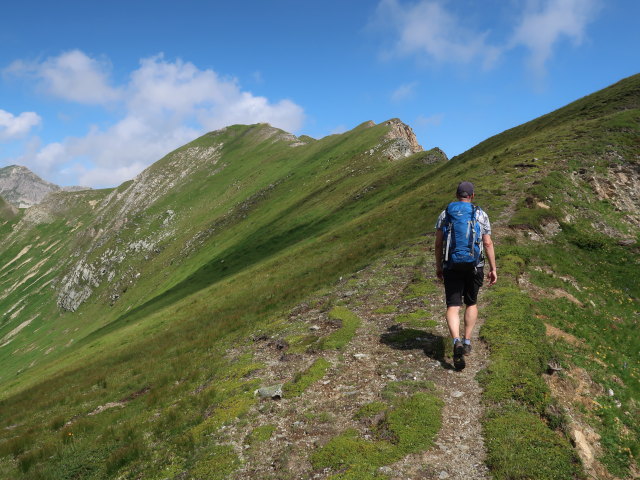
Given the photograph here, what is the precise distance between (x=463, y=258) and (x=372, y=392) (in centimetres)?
455

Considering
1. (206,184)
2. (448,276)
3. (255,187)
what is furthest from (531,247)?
(206,184)

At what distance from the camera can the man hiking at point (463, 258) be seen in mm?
10578

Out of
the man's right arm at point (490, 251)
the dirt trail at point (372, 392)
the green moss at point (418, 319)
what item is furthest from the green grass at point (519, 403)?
the man's right arm at point (490, 251)

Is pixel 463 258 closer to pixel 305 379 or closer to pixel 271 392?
pixel 305 379

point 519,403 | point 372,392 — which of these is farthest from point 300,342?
point 519,403

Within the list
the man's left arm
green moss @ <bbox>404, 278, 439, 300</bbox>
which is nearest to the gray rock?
the man's left arm

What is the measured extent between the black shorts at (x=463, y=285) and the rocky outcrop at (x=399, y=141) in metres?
79.8

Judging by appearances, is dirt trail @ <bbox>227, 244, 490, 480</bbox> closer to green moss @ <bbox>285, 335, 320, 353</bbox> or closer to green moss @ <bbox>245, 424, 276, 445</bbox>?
green moss @ <bbox>245, 424, 276, 445</bbox>

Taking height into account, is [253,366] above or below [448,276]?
below

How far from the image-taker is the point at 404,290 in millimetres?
17938

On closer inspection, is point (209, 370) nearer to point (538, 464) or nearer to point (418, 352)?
point (418, 352)

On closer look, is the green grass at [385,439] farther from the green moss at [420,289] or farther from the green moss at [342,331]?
the green moss at [420,289]

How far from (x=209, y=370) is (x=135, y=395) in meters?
5.92

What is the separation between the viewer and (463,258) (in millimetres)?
10531
